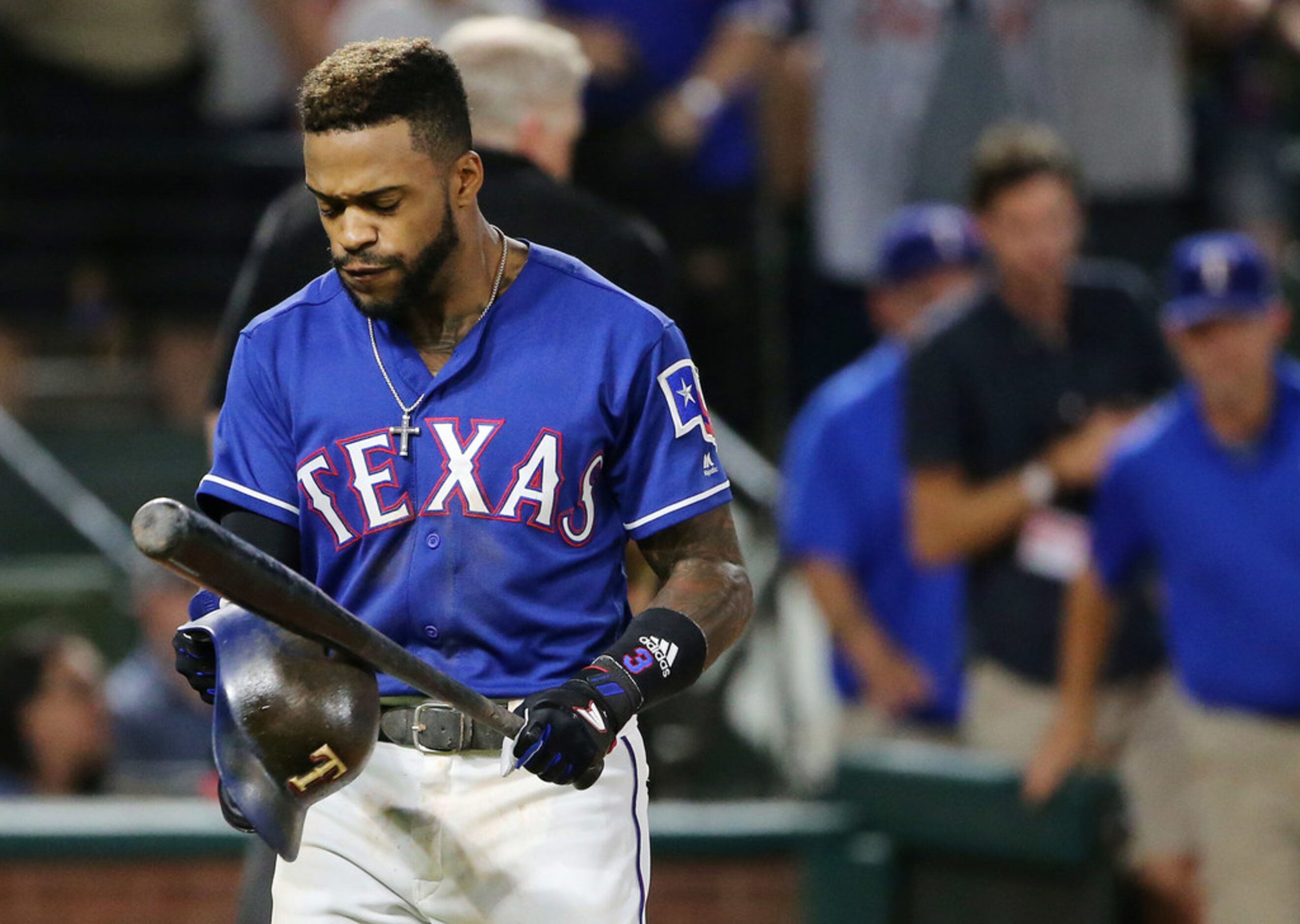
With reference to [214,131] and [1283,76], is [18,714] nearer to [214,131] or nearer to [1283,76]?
[214,131]

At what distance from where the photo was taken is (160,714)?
6.34 m

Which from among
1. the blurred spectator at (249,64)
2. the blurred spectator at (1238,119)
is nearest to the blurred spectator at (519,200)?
the blurred spectator at (249,64)

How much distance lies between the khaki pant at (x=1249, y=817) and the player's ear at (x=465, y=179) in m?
3.20

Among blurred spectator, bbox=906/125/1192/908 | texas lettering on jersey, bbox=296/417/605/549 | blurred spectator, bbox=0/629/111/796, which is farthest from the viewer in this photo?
blurred spectator, bbox=0/629/111/796

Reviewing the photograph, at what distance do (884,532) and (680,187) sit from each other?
64.4 inches

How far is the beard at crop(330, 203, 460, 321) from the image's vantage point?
8.70ft

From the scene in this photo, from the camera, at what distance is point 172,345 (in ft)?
24.4

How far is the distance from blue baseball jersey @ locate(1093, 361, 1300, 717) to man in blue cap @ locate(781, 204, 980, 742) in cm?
66

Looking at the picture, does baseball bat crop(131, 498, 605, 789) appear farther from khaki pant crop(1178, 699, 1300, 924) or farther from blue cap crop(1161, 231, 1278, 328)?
blue cap crop(1161, 231, 1278, 328)

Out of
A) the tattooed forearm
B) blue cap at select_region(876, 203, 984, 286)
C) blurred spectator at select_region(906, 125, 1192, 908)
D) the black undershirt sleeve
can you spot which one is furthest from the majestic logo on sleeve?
blue cap at select_region(876, 203, 984, 286)

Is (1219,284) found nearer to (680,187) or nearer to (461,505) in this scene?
(680,187)

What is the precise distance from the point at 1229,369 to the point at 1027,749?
3.80ft

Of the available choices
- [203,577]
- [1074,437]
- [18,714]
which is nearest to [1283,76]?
[1074,437]

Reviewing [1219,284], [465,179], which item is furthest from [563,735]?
[1219,284]
